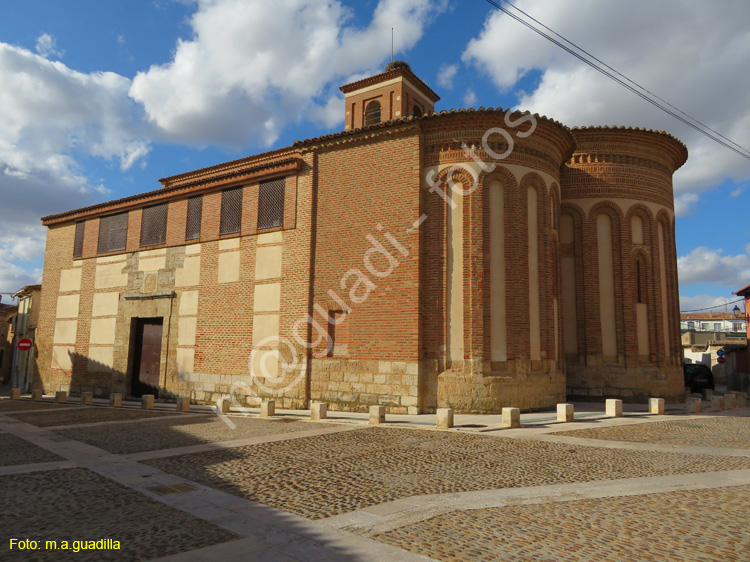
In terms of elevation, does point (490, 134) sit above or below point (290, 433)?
above

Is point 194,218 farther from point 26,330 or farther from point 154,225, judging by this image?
point 26,330

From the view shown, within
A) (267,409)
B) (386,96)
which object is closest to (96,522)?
(267,409)

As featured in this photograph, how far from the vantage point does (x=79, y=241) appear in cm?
2109

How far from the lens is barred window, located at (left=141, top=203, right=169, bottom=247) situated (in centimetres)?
1853

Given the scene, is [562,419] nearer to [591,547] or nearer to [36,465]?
[591,547]

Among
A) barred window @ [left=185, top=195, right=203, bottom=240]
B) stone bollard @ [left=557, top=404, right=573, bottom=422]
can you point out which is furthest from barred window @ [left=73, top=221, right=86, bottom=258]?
stone bollard @ [left=557, top=404, right=573, bottom=422]

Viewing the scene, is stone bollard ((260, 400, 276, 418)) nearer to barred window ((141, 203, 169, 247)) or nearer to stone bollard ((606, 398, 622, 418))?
stone bollard ((606, 398, 622, 418))

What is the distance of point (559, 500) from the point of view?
5.49 metres

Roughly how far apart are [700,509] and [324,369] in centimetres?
1015

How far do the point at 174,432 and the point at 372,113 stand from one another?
58.4 feet

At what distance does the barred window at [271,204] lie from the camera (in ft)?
51.5

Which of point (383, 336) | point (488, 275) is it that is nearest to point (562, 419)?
point (488, 275)

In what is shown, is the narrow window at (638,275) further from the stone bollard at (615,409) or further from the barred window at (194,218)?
the barred window at (194,218)

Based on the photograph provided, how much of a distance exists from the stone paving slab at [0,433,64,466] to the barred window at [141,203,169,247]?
33.7 ft
